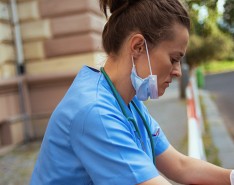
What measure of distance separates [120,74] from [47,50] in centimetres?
582

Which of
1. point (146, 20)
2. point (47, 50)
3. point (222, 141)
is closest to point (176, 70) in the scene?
point (146, 20)

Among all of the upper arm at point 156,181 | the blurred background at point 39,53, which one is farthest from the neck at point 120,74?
the blurred background at point 39,53

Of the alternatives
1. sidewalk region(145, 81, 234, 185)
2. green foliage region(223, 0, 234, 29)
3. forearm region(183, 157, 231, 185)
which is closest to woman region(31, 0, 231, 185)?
green foliage region(223, 0, 234, 29)

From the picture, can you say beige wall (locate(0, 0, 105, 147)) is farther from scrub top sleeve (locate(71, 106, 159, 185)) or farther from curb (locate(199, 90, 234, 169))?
scrub top sleeve (locate(71, 106, 159, 185))

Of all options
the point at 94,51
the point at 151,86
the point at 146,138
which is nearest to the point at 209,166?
the point at 146,138

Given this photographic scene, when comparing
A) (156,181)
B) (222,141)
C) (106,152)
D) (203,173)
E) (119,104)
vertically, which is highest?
(119,104)

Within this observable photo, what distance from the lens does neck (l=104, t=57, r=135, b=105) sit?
1.51 metres

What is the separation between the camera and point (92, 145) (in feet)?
4.24

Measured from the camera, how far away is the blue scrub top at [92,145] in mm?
1285

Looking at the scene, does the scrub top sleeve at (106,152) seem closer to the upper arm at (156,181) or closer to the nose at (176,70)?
the upper arm at (156,181)

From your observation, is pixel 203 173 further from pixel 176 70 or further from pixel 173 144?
pixel 173 144

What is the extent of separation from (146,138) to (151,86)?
8.1 inches

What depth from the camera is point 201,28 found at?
204cm

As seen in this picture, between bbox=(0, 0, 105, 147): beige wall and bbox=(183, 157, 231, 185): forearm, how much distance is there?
17.0ft
